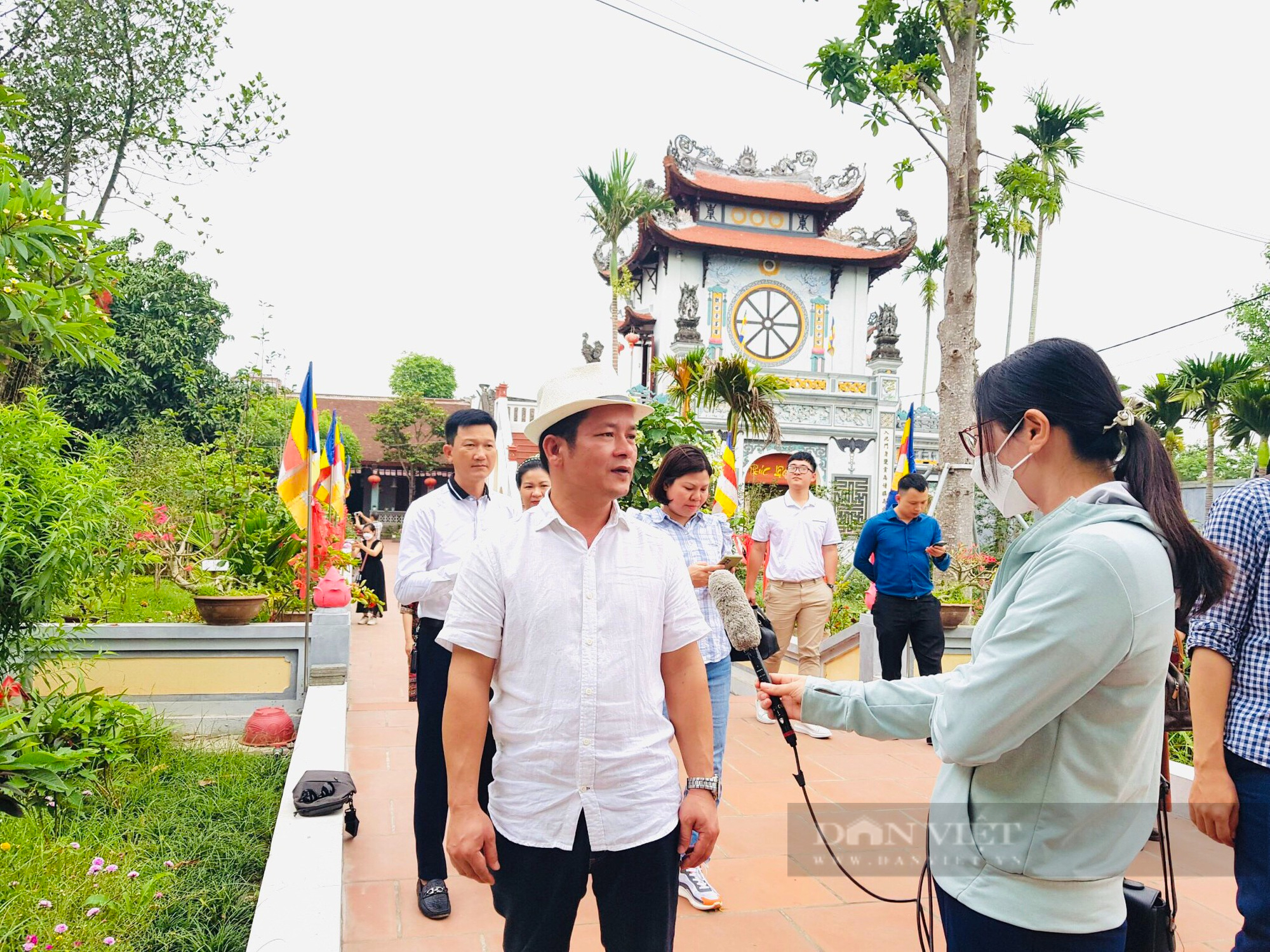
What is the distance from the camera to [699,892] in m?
3.28

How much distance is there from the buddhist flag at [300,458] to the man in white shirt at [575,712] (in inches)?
182

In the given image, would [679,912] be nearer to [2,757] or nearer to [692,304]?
[2,757]

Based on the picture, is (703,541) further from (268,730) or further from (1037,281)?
(1037,281)

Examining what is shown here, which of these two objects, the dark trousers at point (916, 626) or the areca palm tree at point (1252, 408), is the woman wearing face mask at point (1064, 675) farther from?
the areca palm tree at point (1252, 408)

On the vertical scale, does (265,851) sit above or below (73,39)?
below

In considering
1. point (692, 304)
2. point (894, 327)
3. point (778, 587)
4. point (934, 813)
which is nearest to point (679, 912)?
point (934, 813)

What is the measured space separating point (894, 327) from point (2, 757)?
22.9 meters

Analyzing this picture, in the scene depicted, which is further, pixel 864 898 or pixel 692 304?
pixel 692 304

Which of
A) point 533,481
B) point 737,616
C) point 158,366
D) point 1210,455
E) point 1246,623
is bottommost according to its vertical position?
point 737,616

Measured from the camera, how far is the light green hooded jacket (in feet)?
4.36

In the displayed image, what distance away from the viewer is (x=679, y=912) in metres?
3.24

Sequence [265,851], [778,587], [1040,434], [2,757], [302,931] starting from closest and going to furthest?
[1040,434]
[2,757]
[302,931]
[265,851]
[778,587]


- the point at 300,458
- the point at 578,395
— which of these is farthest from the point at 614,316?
the point at 578,395

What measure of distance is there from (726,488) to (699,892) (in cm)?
512
